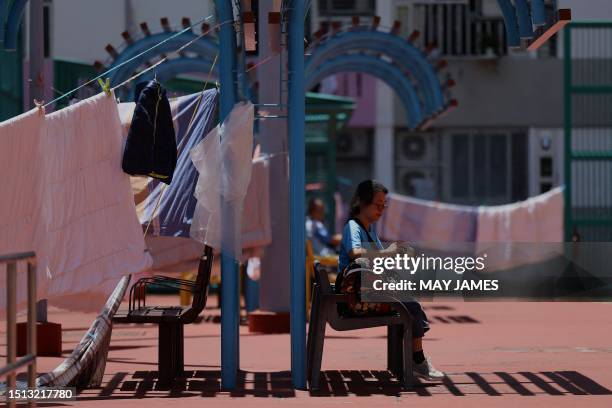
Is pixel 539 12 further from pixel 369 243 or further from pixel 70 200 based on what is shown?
pixel 70 200

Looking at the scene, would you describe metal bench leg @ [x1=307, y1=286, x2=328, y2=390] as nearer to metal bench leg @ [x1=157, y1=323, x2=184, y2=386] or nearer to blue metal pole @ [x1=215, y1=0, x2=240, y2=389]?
blue metal pole @ [x1=215, y1=0, x2=240, y2=389]

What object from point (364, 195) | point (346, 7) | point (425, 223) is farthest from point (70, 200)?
point (346, 7)

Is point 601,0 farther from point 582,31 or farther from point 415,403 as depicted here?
point 415,403

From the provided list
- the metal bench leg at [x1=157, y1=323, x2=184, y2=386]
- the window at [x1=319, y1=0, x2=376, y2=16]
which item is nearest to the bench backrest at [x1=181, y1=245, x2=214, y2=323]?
the metal bench leg at [x1=157, y1=323, x2=184, y2=386]

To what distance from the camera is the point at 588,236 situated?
1986 cm

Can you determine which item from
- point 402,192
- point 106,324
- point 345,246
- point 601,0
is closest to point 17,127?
point 106,324

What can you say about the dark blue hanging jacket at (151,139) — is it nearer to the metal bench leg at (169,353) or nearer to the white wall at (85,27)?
the metal bench leg at (169,353)

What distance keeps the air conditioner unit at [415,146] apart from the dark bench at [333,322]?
26658mm

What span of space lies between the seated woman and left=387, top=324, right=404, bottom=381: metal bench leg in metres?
0.14

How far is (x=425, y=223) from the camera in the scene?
26.0 meters

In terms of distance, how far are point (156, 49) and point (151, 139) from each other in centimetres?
842

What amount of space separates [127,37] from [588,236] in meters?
6.89

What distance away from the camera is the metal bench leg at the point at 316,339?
35.8ft

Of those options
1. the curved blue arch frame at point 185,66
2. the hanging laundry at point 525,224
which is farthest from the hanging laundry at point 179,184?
the hanging laundry at point 525,224
